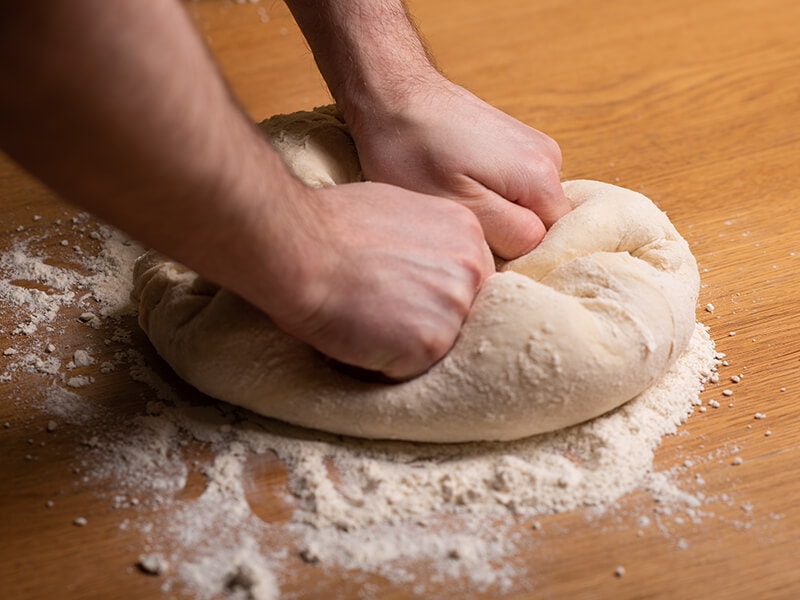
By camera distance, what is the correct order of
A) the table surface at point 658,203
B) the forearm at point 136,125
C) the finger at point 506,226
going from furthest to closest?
the finger at point 506,226 < the table surface at point 658,203 < the forearm at point 136,125

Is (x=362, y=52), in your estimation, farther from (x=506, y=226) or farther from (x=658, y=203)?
(x=658, y=203)

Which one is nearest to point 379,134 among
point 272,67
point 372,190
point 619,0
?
point 372,190

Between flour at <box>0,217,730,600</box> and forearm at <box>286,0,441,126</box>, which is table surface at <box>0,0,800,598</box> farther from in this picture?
forearm at <box>286,0,441,126</box>

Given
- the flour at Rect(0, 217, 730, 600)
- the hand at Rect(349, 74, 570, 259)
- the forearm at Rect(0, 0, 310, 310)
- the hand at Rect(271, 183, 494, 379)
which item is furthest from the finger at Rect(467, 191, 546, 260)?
the forearm at Rect(0, 0, 310, 310)

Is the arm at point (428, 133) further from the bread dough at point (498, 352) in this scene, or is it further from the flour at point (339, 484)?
the flour at point (339, 484)

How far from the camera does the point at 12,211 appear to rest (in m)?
1.46

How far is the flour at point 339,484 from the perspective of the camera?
0.91 meters

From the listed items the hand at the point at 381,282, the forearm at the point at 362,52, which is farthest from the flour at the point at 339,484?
the forearm at the point at 362,52

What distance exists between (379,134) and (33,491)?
618 millimetres

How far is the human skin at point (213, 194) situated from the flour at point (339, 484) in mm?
131

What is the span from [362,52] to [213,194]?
1.78 ft

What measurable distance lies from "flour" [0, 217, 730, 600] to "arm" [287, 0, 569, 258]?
0.28 m

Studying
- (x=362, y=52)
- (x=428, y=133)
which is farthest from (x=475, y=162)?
(x=362, y=52)

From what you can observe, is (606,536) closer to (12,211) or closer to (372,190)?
(372,190)
